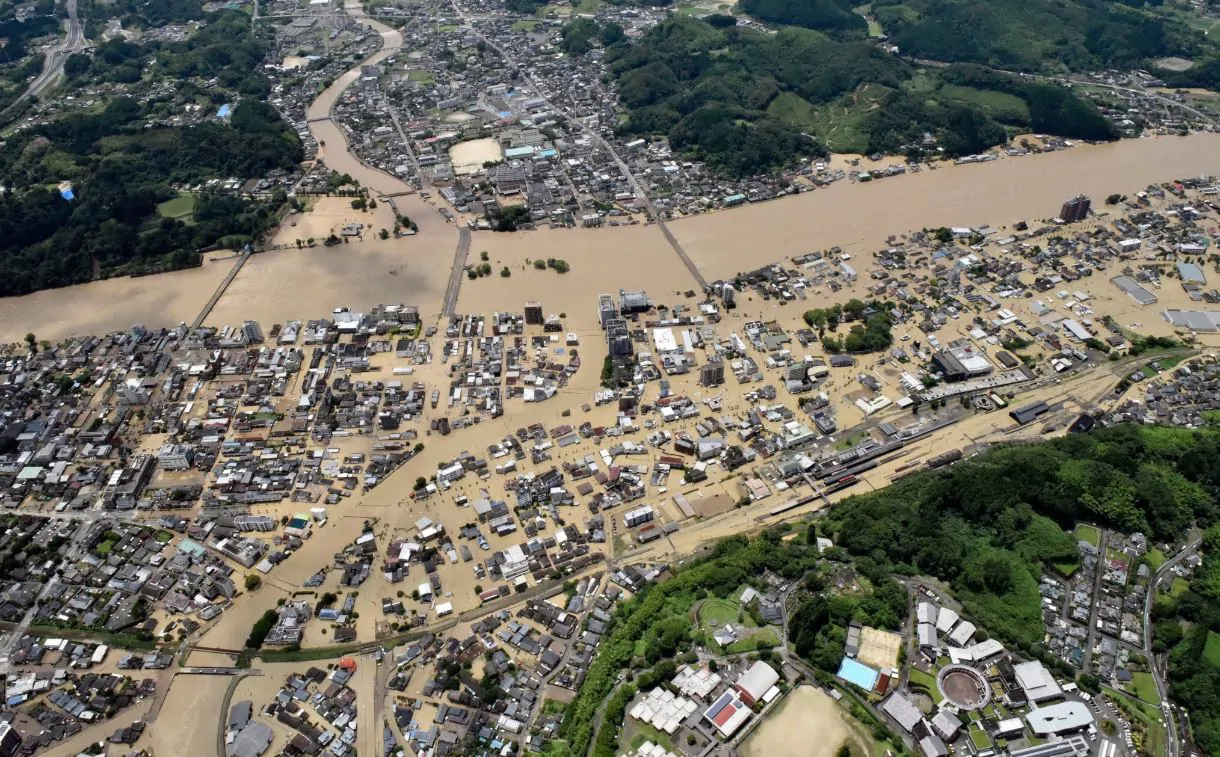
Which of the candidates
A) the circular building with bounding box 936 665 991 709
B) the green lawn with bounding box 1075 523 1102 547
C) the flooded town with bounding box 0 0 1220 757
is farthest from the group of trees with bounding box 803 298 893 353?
the circular building with bounding box 936 665 991 709

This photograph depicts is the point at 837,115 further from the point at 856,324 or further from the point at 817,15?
the point at 856,324

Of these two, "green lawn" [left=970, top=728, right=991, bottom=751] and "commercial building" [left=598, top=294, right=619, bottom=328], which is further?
"commercial building" [left=598, top=294, right=619, bottom=328]

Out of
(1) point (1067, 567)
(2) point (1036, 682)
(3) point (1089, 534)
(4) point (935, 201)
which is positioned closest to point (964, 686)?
(2) point (1036, 682)

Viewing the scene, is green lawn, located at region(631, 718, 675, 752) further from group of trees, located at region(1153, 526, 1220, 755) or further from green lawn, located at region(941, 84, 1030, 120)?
green lawn, located at region(941, 84, 1030, 120)

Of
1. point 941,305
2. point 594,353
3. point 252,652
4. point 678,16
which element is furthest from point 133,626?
point 678,16

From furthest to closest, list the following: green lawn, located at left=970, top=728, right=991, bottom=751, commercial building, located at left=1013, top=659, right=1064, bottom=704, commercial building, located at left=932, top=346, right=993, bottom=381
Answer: commercial building, located at left=932, top=346, right=993, bottom=381 < commercial building, located at left=1013, top=659, right=1064, bottom=704 < green lawn, located at left=970, top=728, right=991, bottom=751

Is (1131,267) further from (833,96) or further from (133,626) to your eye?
(133,626)
